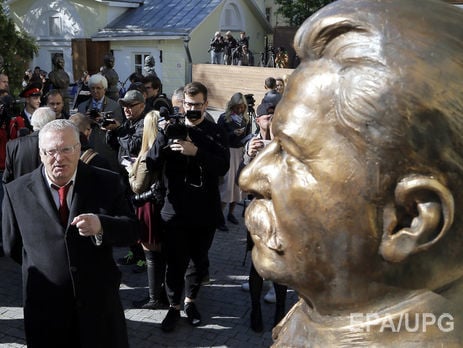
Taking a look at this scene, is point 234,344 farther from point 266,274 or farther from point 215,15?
point 215,15

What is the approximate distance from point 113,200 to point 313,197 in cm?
252

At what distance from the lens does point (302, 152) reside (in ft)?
3.14

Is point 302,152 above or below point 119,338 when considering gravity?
above

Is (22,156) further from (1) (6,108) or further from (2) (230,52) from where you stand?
(2) (230,52)

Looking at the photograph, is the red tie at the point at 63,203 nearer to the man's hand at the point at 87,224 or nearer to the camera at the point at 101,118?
the man's hand at the point at 87,224

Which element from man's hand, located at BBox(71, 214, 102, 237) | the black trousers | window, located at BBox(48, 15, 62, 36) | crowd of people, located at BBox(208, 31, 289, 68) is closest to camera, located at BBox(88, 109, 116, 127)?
the black trousers

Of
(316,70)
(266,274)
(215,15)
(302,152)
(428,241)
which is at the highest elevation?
(215,15)

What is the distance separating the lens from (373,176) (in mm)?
875

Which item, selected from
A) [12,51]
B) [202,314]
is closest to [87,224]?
[202,314]

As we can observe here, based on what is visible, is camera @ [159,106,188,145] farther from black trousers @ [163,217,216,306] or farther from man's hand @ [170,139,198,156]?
black trousers @ [163,217,216,306]

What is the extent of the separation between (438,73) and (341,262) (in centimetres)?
38

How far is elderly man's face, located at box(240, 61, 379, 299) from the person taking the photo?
0.90 m

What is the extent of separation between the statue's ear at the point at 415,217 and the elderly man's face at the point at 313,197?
0.10 ft

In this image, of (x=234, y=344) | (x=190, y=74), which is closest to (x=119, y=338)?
(x=234, y=344)
